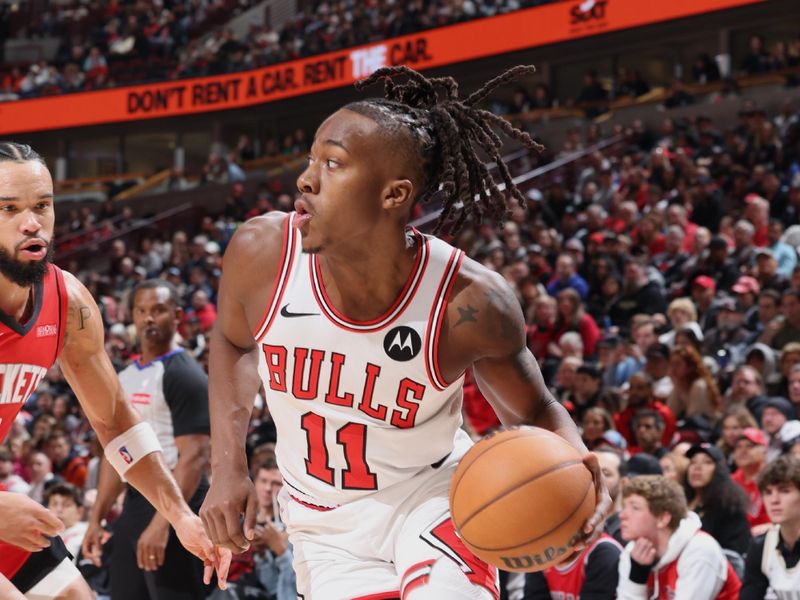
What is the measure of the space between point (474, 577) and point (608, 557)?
2.91m

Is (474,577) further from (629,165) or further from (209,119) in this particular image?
(209,119)

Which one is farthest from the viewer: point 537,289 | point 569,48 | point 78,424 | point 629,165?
point 569,48

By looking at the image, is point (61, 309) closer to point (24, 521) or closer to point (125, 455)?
point (125, 455)

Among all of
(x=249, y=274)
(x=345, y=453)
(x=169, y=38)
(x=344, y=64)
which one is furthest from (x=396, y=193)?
(x=169, y=38)

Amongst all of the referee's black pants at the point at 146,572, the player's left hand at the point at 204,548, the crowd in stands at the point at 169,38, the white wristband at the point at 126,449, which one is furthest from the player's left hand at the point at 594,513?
the crowd in stands at the point at 169,38

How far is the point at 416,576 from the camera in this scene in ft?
9.53

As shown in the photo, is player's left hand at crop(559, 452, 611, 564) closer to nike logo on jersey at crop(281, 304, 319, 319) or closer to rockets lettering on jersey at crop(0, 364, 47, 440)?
nike logo on jersey at crop(281, 304, 319, 319)

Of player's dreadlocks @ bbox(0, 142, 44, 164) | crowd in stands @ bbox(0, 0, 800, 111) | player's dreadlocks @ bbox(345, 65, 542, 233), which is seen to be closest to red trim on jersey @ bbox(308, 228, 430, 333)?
player's dreadlocks @ bbox(345, 65, 542, 233)

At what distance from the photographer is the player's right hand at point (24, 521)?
9.86ft

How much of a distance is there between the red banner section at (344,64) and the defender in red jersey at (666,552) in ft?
42.7

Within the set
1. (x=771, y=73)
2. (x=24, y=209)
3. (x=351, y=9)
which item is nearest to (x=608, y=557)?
(x=24, y=209)

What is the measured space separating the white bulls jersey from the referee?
6.25ft

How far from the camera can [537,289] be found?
1035 cm

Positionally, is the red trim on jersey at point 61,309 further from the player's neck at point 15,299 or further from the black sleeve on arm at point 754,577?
the black sleeve on arm at point 754,577
